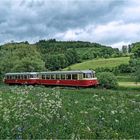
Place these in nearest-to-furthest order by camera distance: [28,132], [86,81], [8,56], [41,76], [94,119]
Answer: [28,132] < [94,119] < [86,81] < [41,76] < [8,56]

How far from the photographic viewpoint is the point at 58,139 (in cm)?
1060

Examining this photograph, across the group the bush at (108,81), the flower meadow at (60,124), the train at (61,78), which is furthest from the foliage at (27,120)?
the bush at (108,81)

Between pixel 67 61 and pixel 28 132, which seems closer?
pixel 28 132

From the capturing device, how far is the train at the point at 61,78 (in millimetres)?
54259

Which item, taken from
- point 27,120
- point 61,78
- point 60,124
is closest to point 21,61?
point 61,78

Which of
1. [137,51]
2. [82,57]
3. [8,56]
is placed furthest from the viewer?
[82,57]

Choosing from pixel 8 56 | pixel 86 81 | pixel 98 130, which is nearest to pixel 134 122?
pixel 98 130

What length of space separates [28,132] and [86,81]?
42.8 m

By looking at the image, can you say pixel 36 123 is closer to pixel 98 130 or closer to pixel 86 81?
pixel 98 130

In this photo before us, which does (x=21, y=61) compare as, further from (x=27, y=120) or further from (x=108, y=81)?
(x=27, y=120)

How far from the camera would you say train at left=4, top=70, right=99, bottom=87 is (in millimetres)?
54259

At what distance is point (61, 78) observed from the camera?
57.5 meters

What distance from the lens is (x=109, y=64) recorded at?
381ft

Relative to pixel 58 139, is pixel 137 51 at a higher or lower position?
higher
